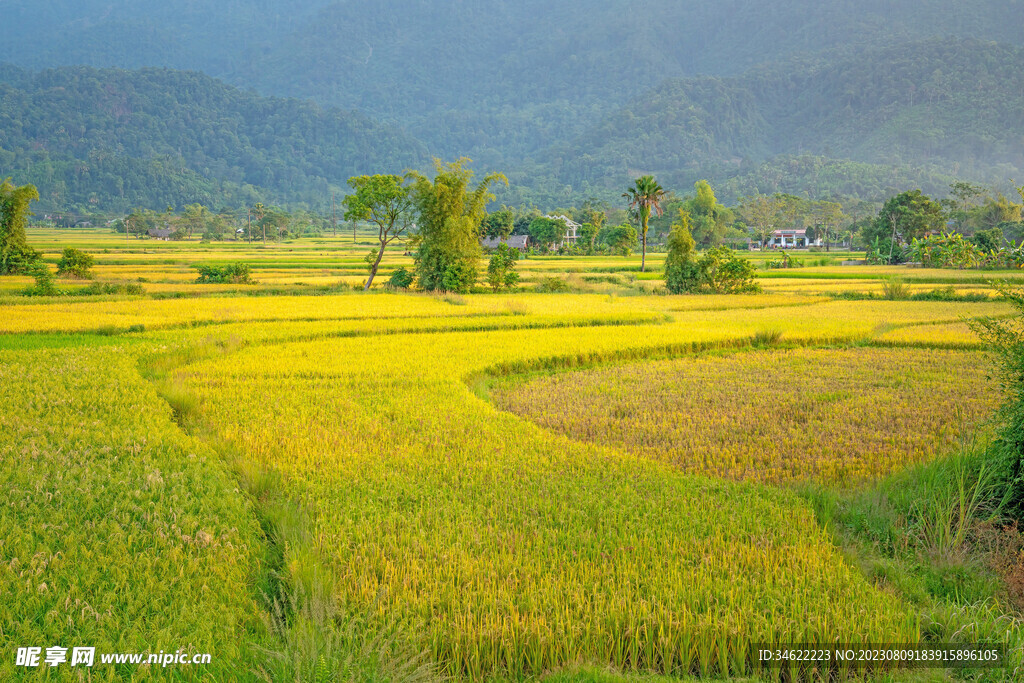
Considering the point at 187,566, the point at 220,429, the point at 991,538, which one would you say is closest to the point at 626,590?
the point at 187,566

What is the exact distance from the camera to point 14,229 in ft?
116

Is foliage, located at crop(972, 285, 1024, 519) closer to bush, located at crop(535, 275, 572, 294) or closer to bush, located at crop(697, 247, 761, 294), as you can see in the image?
bush, located at crop(535, 275, 572, 294)

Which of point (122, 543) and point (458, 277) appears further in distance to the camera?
point (458, 277)

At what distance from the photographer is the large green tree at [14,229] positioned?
113 ft

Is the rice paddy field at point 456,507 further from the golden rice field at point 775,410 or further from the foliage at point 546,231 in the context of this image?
the foliage at point 546,231

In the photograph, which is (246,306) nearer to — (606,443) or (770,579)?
(606,443)

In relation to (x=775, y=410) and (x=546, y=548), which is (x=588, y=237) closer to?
(x=775, y=410)

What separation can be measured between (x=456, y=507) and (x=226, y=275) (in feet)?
116

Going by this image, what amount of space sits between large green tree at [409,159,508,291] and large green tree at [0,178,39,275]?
19.9 meters

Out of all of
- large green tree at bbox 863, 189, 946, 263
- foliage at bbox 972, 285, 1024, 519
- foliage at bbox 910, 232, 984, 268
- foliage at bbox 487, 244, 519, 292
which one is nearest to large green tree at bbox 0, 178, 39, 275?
foliage at bbox 487, 244, 519, 292

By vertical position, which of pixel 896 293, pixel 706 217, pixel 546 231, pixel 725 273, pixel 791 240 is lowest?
pixel 896 293

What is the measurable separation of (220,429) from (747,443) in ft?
22.9

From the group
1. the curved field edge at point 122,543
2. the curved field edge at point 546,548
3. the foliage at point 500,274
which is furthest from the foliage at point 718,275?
the curved field edge at point 122,543

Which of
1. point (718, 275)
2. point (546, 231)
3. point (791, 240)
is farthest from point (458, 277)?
point (791, 240)
